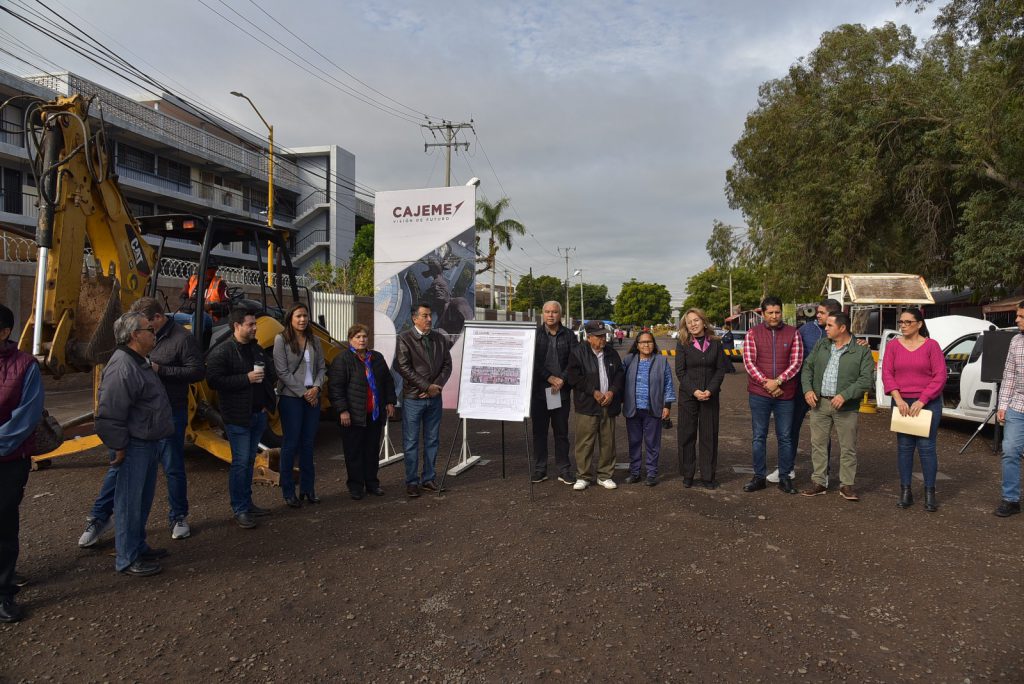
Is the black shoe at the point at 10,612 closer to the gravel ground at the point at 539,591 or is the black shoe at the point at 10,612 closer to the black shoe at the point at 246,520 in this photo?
the gravel ground at the point at 539,591

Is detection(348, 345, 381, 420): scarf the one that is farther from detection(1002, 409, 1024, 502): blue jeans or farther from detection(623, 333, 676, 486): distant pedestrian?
detection(1002, 409, 1024, 502): blue jeans

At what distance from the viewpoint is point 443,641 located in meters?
3.61

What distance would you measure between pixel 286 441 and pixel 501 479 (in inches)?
91.9

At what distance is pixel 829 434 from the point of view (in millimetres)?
6391

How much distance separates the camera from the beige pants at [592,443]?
6746 mm

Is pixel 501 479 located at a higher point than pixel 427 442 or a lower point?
lower

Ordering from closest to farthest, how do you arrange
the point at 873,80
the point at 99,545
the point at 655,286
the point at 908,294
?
the point at 99,545 < the point at 908,294 < the point at 873,80 < the point at 655,286

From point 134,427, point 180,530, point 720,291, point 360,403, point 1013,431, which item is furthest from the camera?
point 720,291

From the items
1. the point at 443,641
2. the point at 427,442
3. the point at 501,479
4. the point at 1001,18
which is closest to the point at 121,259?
the point at 427,442

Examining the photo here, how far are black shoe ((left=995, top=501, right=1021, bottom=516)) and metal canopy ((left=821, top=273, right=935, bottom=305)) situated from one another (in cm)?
1063

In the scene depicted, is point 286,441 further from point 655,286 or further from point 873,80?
point 655,286

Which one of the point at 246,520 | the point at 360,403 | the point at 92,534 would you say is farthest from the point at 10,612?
the point at 360,403

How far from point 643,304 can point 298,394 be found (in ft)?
→ 378

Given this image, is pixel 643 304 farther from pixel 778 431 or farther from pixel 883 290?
pixel 778 431
